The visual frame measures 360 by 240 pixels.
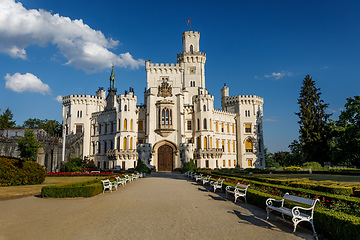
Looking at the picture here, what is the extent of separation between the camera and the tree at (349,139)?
39.0 metres

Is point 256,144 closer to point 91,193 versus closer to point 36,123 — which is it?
point 91,193

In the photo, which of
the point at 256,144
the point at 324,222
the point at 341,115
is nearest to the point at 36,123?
the point at 256,144

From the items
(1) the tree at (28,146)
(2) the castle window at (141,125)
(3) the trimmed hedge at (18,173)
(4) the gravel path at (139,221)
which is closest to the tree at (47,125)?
(2) the castle window at (141,125)

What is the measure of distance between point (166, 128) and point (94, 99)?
19548 mm

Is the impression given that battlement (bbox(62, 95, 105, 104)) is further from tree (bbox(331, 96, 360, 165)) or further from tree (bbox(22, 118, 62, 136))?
tree (bbox(331, 96, 360, 165))

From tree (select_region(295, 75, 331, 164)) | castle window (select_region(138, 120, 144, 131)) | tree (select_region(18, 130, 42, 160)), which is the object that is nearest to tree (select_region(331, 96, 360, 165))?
tree (select_region(295, 75, 331, 164))

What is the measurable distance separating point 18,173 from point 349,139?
43085 mm

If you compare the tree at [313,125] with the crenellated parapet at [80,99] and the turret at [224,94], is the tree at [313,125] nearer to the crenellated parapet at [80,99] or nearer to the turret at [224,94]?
the turret at [224,94]

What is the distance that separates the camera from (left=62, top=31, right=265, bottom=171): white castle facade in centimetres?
4909

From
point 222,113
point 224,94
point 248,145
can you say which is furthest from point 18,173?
point 224,94

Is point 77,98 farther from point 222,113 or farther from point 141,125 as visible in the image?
point 222,113

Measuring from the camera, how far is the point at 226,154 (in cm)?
5575

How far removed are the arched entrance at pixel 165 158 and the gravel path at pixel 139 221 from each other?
36.6 m

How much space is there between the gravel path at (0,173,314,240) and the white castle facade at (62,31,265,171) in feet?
112
